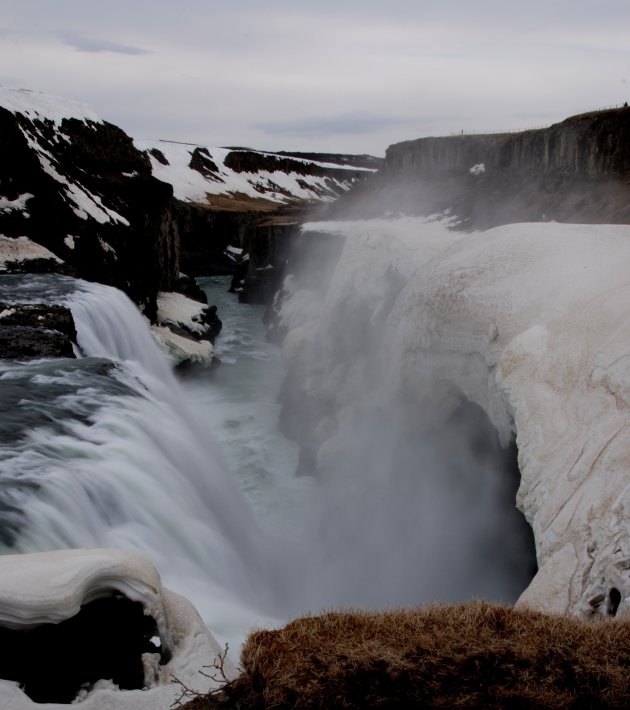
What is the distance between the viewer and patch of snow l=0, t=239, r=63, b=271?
Answer: 809 inches

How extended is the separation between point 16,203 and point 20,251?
5.51ft

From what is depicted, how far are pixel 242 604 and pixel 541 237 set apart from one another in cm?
1110

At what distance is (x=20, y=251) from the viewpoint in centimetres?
2094

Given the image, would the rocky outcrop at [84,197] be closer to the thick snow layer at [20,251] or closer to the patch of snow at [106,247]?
the patch of snow at [106,247]

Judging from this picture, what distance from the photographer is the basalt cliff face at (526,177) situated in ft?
93.7

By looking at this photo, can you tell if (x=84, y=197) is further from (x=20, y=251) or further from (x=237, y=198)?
(x=237, y=198)

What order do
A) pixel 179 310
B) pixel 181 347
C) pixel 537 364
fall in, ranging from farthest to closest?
1. pixel 179 310
2. pixel 181 347
3. pixel 537 364

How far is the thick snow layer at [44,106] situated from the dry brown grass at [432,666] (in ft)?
109

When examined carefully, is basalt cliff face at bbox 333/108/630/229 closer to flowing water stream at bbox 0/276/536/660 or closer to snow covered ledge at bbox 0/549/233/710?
flowing water stream at bbox 0/276/536/660

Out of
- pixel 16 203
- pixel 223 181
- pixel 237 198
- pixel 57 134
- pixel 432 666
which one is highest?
pixel 223 181

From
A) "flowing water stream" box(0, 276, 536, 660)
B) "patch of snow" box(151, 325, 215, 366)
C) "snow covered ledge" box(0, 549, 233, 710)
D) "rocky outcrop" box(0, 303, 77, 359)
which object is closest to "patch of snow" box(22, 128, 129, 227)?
"patch of snow" box(151, 325, 215, 366)

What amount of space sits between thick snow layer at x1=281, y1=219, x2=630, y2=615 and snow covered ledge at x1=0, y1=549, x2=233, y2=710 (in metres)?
3.91

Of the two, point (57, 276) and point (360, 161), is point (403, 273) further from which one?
point (360, 161)

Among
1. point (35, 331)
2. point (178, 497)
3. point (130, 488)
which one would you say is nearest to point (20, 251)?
point (35, 331)
